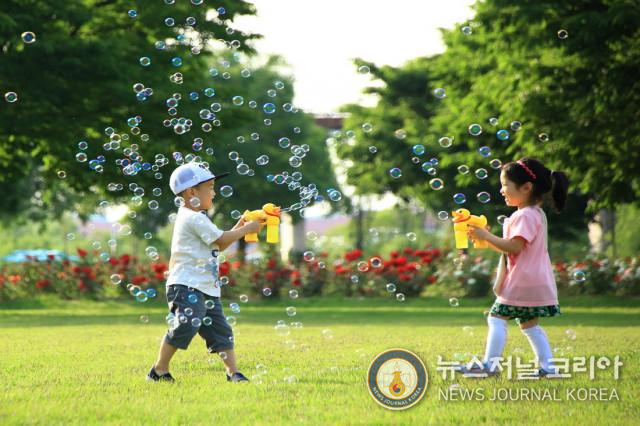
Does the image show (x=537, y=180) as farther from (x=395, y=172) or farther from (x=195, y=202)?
(x=395, y=172)

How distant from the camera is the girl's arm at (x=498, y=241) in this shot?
7090 millimetres

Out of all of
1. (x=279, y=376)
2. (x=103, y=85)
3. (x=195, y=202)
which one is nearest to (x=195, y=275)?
(x=195, y=202)

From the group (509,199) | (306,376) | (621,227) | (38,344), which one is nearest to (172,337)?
(306,376)

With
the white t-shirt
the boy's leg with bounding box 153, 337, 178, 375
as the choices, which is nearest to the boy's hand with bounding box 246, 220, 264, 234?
the white t-shirt

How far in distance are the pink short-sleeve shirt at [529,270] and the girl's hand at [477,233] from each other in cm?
22

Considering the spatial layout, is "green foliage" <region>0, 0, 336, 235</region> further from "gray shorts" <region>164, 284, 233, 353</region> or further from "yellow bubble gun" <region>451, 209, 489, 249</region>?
"yellow bubble gun" <region>451, 209, 489, 249</region>

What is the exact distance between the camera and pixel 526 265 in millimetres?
7328

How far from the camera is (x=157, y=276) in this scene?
2289 cm

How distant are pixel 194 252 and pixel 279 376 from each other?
114cm

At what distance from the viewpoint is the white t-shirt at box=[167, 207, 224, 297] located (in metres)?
7.25

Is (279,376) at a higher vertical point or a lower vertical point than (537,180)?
lower

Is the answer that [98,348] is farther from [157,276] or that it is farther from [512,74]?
[512,74]

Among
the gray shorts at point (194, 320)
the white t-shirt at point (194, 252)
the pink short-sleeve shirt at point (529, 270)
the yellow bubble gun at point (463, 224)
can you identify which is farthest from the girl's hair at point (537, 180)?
the gray shorts at point (194, 320)

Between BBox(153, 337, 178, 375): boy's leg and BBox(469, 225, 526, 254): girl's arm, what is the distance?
227 centimetres
